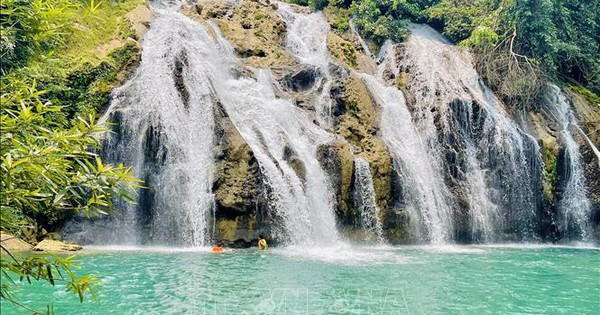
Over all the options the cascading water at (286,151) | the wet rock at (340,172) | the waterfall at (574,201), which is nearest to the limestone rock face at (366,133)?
the wet rock at (340,172)

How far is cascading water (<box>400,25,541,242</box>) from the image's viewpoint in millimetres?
17516

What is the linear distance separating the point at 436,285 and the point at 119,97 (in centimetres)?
1155

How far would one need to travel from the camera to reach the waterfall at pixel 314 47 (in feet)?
60.4

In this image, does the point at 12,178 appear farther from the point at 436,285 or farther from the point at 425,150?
the point at 425,150

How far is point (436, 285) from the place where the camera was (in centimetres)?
955

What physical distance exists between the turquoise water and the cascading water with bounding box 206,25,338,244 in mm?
1261

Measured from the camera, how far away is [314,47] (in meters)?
23.2

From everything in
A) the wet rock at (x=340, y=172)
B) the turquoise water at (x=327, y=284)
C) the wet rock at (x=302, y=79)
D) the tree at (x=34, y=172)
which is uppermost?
the wet rock at (x=302, y=79)

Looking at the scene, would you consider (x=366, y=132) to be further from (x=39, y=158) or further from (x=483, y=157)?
(x=39, y=158)

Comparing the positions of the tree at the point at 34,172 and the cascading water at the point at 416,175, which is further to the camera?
the cascading water at the point at 416,175

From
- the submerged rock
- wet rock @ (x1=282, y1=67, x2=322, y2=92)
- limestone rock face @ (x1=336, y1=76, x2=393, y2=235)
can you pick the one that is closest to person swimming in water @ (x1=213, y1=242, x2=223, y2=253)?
the submerged rock

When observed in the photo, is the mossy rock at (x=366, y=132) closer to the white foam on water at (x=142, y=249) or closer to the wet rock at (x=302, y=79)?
the wet rock at (x=302, y=79)

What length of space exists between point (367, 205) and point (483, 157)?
592 centimetres

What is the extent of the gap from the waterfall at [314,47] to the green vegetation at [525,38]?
1.68 meters
